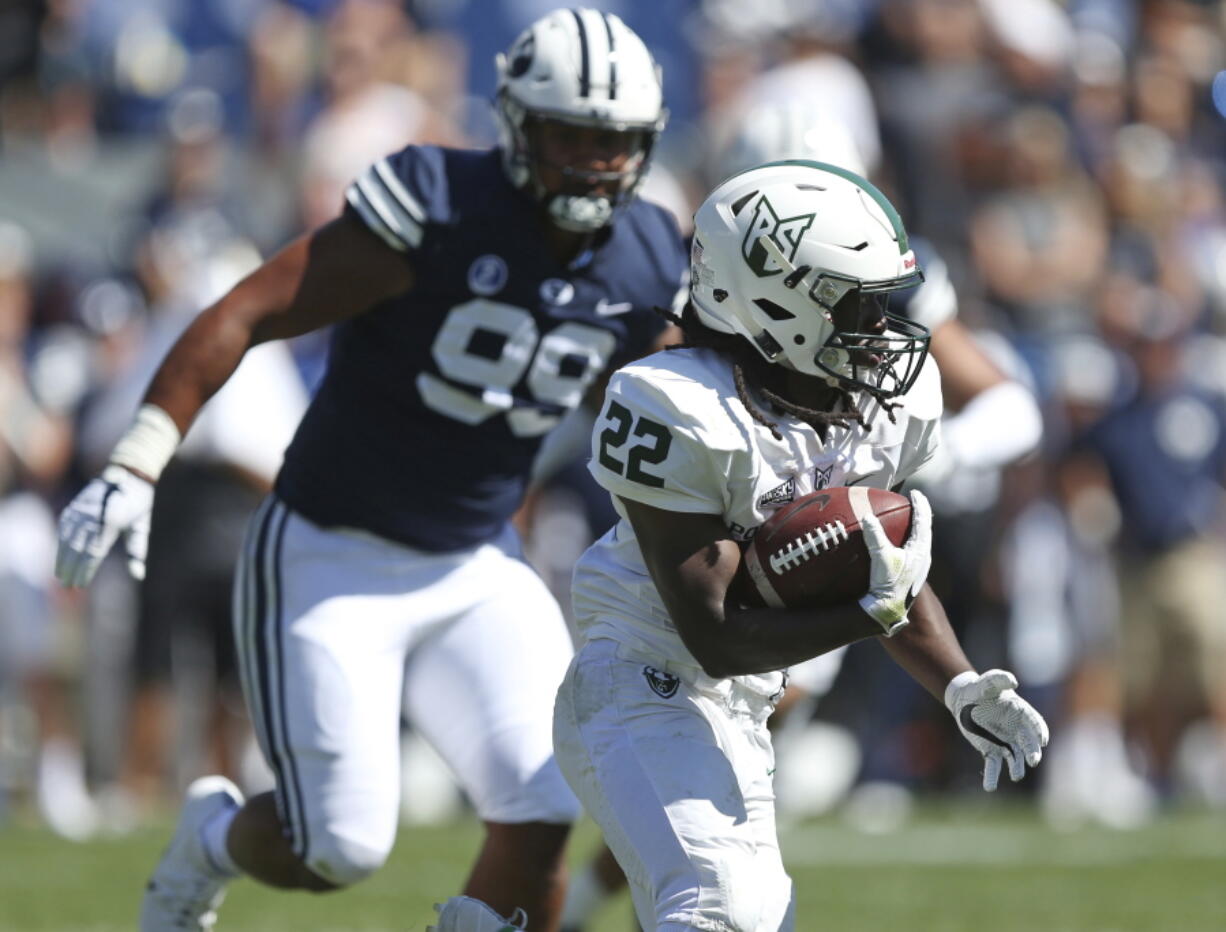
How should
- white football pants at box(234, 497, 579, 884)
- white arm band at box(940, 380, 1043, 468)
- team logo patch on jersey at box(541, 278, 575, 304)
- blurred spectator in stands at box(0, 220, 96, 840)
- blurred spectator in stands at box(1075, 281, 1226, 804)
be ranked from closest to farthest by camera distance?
white football pants at box(234, 497, 579, 884) < team logo patch on jersey at box(541, 278, 575, 304) < white arm band at box(940, 380, 1043, 468) < blurred spectator in stands at box(0, 220, 96, 840) < blurred spectator in stands at box(1075, 281, 1226, 804)

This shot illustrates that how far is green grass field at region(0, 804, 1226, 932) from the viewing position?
5625mm

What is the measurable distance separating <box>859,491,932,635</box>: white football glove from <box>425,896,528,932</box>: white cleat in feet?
2.89

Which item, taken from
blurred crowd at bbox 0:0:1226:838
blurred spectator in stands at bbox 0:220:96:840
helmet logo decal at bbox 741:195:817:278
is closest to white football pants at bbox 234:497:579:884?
helmet logo decal at bbox 741:195:817:278

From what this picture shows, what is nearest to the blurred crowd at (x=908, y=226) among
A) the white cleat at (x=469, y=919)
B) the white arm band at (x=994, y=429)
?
the white arm band at (x=994, y=429)

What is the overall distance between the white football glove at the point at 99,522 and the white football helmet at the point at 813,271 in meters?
1.22

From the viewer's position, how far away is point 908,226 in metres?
8.56

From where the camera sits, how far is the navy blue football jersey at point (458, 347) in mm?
4152

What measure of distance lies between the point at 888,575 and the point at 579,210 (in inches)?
51.4

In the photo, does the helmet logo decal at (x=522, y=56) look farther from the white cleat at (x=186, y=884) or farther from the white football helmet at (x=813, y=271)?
the white cleat at (x=186, y=884)

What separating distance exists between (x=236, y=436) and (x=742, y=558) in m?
4.30

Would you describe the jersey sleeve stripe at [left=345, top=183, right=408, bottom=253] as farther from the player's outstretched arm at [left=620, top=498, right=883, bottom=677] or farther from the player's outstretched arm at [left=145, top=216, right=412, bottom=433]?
the player's outstretched arm at [left=620, top=498, right=883, bottom=677]

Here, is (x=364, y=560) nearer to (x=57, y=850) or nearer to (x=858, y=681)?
(x=57, y=850)

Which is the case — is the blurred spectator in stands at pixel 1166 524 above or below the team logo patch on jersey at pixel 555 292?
below

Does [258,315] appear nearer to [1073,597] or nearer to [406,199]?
[406,199]
